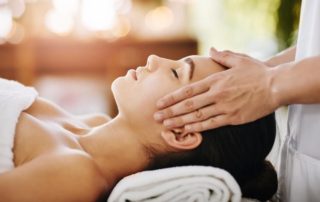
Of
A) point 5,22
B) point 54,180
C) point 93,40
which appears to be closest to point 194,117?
point 54,180

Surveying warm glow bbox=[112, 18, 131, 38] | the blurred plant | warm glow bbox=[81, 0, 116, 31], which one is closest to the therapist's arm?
the blurred plant

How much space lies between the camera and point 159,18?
5.20 metres

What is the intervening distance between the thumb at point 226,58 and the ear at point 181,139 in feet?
0.82

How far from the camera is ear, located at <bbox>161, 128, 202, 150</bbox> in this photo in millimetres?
1365

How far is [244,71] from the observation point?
4.24ft

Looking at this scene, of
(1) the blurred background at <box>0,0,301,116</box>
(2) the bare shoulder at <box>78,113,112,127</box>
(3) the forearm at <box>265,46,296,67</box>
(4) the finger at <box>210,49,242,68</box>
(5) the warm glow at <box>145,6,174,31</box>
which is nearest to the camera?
(4) the finger at <box>210,49,242,68</box>

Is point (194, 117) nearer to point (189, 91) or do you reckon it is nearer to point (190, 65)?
point (189, 91)

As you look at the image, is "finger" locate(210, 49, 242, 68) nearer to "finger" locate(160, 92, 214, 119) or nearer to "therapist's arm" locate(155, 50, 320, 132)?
"therapist's arm" locate(155, 50, 320, 132)

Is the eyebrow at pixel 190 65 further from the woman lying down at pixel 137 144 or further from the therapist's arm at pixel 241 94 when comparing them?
the therapist's arm at pixel 241 94

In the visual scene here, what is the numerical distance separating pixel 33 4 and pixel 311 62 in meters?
4.26

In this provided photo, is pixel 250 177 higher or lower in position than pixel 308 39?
lower

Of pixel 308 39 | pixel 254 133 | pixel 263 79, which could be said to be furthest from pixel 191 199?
pixel 308 39

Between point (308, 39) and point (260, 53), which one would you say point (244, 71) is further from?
point (260, 53)

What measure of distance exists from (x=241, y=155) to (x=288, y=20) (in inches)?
105
